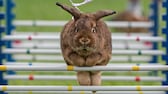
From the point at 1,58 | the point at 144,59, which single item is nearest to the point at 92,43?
the point at 1,58

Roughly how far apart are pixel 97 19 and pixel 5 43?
7.49 ft

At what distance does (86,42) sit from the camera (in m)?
4.81

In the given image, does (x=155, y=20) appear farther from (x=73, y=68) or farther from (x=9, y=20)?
(x=73, y=68)

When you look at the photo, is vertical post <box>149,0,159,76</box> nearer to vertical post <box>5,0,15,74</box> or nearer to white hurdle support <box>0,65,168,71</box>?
vertical post <box>5,0,15,74</box>

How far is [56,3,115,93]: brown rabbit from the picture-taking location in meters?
4.86

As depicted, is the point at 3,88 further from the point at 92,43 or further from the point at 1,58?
the point at 1,58

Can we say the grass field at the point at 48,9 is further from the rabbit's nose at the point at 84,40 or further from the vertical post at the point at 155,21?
the rabbit's nose at the point at 84,40

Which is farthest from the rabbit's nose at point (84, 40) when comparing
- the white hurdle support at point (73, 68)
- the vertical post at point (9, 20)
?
the vertical post at point (9, 20)

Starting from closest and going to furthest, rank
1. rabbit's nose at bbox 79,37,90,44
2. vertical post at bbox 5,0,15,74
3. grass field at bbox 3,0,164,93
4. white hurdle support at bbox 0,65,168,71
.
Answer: rabbit's nose at bbox 79,37,90,44, white hurdle support at bbox 0,65,168,71, vertical post at bbox 5,0,15,74, grass field at bbox 3,0,164,93

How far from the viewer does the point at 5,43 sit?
7246mm

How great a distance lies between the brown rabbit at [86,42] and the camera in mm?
4859

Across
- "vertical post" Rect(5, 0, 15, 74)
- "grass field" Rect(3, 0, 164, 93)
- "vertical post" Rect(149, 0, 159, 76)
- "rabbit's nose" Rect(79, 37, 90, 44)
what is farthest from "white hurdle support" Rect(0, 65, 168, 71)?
"grass field" Rect(3, 0, 164, 93)

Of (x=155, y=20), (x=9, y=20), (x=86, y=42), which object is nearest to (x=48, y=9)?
(x=155, y=20)

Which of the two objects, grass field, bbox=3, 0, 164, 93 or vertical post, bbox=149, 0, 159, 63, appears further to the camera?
grass field, bbox=3, 0, 164, 93
